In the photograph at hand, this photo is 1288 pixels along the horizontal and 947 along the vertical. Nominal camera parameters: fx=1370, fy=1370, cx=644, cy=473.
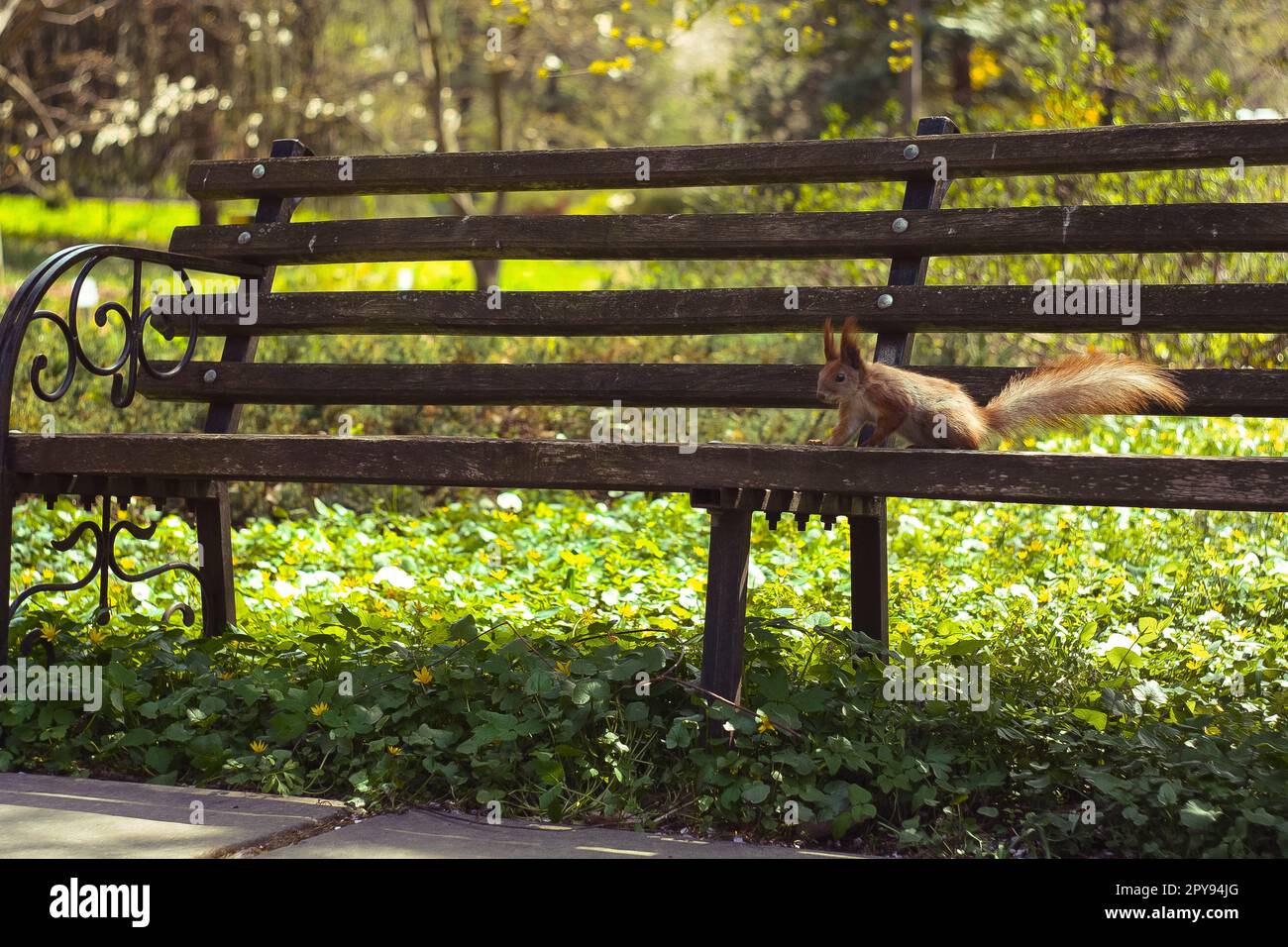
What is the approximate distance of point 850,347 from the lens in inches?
132

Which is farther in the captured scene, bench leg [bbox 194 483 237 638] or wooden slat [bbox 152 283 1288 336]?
bench leg [bbox 194 483 237 638]

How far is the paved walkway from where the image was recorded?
106 inches

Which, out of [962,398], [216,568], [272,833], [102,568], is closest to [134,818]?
[272,833]

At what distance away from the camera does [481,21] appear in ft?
52.5

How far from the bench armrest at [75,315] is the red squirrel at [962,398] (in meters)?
1.94

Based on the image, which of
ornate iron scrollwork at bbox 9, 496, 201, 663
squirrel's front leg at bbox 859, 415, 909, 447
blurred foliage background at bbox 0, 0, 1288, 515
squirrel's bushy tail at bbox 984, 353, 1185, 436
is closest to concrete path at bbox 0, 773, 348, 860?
ornate iron scrollwork at bbox 9, 496, 201, 663

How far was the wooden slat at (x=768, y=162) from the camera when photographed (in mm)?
3629

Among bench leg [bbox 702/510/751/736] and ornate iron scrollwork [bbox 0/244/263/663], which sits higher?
ornate iron scrollwork [bbox 0/244/263/663]

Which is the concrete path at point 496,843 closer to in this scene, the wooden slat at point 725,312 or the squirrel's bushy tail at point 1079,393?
the squirrel's bushy tail at point 1079,393

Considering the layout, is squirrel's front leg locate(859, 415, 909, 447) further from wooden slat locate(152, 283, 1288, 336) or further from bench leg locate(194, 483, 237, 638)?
Result: bench leg locate(194, 483, 237, 638)

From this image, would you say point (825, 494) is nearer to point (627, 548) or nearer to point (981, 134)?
point (981, 134)

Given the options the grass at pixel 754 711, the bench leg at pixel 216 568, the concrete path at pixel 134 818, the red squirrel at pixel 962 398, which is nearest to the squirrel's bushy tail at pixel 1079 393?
the red squirrel at pixel 962 398

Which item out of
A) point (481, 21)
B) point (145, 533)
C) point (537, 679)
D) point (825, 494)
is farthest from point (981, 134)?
point (481, 21)

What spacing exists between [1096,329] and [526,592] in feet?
7.59
